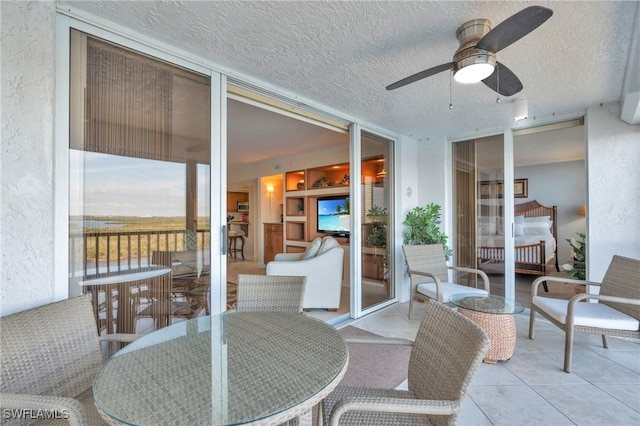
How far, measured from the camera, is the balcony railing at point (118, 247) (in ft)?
5.66

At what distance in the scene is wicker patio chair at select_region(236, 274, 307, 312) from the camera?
6.40ft

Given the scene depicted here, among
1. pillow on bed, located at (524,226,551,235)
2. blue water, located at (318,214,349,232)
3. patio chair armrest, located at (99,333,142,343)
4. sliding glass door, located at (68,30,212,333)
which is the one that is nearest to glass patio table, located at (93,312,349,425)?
patio chair armrest, located at (99,333,142,343)

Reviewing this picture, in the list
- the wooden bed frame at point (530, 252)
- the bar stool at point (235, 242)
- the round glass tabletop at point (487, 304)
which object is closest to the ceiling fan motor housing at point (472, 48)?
the round glass tabletop at point (487, 304)

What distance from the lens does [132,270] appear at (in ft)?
6.31

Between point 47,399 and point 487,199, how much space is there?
4601mm

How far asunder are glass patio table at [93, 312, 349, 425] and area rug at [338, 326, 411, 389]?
996 millimetres

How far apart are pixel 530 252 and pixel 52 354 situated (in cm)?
607

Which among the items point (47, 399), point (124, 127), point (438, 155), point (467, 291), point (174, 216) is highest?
point (438, 155)

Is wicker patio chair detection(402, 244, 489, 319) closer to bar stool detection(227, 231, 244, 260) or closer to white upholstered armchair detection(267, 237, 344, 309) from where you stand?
white upholstered armchair detection(267, 237, 344, 309)

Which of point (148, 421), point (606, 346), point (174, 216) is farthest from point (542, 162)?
point (148, 421)

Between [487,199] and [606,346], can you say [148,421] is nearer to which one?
[606,346]

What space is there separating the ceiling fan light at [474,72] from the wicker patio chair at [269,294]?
166 centimetres

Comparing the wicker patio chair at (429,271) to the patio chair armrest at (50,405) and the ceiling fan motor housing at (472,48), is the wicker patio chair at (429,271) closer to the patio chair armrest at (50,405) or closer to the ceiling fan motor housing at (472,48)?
the ceiling fan motor housing at (472,48)

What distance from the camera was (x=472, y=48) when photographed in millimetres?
1688
